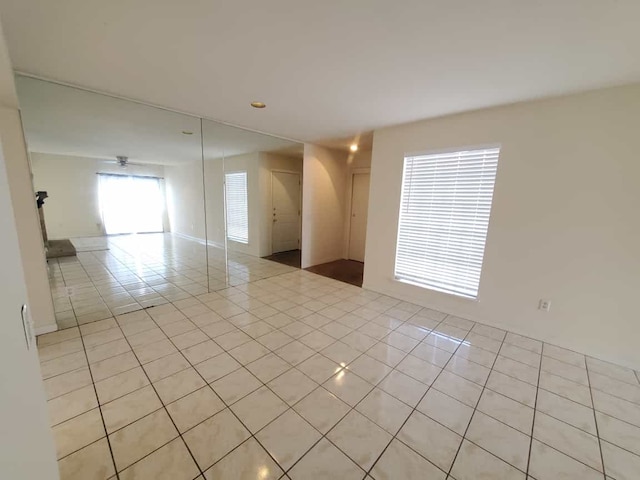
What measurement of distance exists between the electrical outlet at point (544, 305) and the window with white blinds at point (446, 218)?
0.57 metres

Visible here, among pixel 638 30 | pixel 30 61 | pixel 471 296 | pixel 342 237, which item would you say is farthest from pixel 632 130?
pixel 30 61

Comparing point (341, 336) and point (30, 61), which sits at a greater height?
point (30, 61)

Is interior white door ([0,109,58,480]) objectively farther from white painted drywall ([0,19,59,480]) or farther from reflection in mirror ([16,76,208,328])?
reflection in mirror ([16,76,208,328])

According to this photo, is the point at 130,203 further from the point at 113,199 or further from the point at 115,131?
the point at 115,131

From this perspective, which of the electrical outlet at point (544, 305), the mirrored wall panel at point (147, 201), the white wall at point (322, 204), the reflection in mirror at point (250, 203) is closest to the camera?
the electrical outlet at point (544, 305)

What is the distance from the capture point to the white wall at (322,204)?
488 cm

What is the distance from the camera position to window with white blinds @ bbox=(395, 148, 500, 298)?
2.89 metres

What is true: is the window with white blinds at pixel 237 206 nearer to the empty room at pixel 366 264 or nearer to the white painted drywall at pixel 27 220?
the empty room at pixel 366 264

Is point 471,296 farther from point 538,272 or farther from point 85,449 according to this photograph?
point 85,449

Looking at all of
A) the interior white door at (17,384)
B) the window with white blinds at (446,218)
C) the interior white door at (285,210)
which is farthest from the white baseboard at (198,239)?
the interior white door at (17,384)

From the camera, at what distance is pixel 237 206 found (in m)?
5.12

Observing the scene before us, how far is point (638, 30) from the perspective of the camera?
1474 millimetres

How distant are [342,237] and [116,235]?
173 inches

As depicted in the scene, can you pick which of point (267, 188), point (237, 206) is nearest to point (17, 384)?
point (237, 206)
